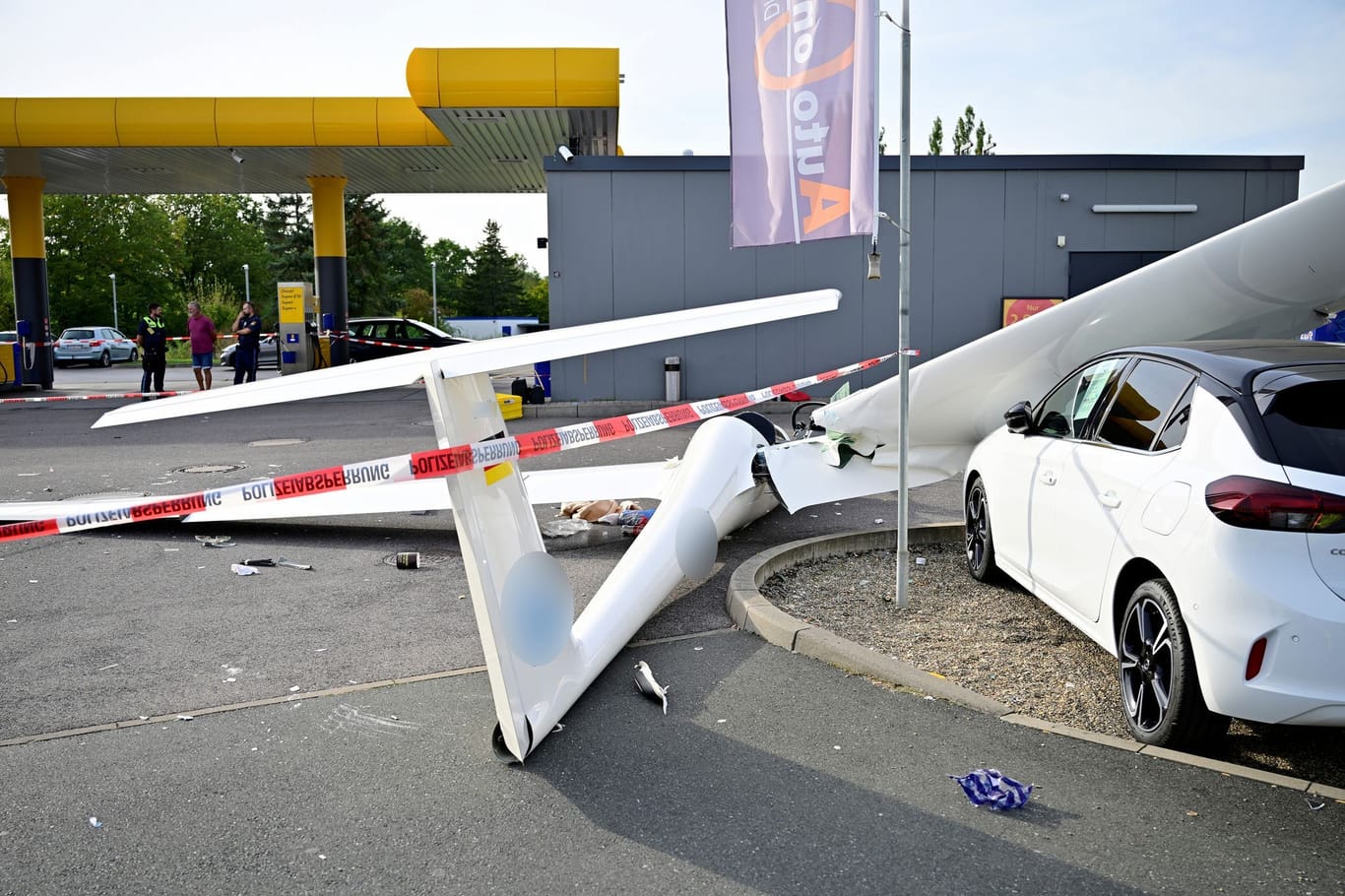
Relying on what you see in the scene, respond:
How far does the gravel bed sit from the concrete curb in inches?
4.0

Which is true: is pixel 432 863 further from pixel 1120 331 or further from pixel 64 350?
pixel 64 350

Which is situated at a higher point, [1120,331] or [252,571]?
[1120,331]

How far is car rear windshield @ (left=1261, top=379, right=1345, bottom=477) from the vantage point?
3.51 m

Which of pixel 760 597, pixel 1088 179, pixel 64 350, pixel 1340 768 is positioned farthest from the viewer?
pixel 64 350

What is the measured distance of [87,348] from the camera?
140 feet

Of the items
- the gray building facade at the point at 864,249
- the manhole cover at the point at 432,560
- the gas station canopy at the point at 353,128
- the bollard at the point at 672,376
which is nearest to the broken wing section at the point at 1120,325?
the manhole cover at the point at 432,560

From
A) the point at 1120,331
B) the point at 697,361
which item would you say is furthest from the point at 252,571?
the point at 697,361

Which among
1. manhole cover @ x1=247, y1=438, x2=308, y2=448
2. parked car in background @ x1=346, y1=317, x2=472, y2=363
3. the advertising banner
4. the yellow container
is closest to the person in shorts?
parked car in background @ x1=346, y1=317, x2=472, y2=363

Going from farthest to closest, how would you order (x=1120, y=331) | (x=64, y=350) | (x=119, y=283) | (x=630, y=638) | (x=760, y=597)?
(x=119, y=283) < (x=64, y=350) < (x=1120, y=331) < (x=760, y=597) < (x=630, y=638)

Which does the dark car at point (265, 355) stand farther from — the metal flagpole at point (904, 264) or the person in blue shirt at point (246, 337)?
the metal flagpole at point (904, 264)

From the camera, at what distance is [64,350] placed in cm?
4206

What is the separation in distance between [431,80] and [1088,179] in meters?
11.9

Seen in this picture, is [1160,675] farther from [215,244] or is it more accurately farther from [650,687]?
[215,244]

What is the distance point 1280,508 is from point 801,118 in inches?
160
